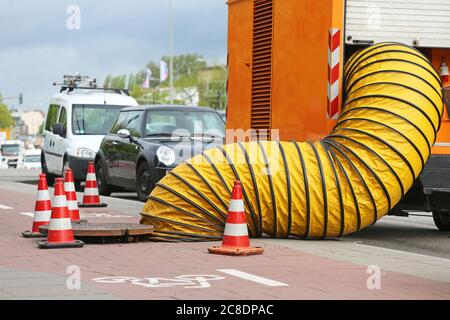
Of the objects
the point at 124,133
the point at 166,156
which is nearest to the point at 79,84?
the point at 124,133

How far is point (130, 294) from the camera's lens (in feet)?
24.6

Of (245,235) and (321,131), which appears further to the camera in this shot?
(321,131)

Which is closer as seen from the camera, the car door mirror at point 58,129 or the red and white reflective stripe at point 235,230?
the red and white reflective stripe at point 235,230

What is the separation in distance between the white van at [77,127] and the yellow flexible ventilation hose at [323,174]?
11587 millimetres

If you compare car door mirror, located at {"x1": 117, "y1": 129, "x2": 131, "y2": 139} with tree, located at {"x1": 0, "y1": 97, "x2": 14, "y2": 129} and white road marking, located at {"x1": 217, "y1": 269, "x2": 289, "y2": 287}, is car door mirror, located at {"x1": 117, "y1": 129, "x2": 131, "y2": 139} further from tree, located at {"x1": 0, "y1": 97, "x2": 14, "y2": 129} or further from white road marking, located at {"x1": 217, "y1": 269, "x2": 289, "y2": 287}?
tree, located at {"x1": 0, "y1": 97, "x2": 14, "y2": 129}

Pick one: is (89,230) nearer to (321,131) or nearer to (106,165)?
(321,131)

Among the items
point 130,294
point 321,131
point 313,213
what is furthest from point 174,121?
point 130,294

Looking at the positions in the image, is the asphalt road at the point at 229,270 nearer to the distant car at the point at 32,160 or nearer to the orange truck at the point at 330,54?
the orange truck at the point at 330,54

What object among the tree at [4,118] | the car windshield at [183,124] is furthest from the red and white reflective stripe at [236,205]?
the tree at [4,118]

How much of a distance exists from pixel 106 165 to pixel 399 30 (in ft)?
29.9

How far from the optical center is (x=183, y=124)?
62.7ft

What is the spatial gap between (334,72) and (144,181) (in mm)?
6374

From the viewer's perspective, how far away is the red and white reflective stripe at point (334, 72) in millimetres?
12656
